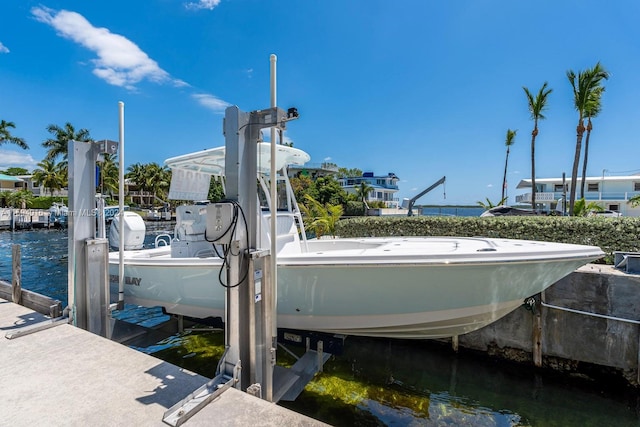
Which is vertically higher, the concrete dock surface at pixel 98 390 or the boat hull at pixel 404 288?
the boat hull at pixel 404 288

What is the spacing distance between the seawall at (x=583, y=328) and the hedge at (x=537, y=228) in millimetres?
1022

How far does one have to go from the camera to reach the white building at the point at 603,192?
1109 inches

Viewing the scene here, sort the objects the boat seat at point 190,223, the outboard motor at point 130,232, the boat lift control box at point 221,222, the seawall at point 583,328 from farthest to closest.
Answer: the outboard motor at point 130,232
the boat seat at point 190,223
the seawall at point 583,328
the boat lift control box at point 221,222

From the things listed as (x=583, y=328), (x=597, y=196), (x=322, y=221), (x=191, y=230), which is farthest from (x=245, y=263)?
(x=597, y=196)

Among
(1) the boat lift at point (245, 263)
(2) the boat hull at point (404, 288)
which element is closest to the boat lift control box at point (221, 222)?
(1) the boat lift at point (245, 263)

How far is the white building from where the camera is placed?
92.4ft

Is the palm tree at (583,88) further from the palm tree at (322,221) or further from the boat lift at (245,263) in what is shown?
the boat lift at (245,263)

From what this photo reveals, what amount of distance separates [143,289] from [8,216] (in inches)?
1354

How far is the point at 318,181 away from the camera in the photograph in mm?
38781

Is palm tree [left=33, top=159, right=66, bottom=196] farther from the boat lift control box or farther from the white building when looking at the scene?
the white building

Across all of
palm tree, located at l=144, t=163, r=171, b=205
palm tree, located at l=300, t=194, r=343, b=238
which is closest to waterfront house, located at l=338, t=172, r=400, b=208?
palm tree, located at l=144, t=163, r=171, b=205

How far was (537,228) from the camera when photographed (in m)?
6.68

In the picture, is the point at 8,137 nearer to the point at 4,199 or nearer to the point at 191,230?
the point at 4,199

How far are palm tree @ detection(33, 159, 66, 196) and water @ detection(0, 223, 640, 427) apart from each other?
45363 millimetres
